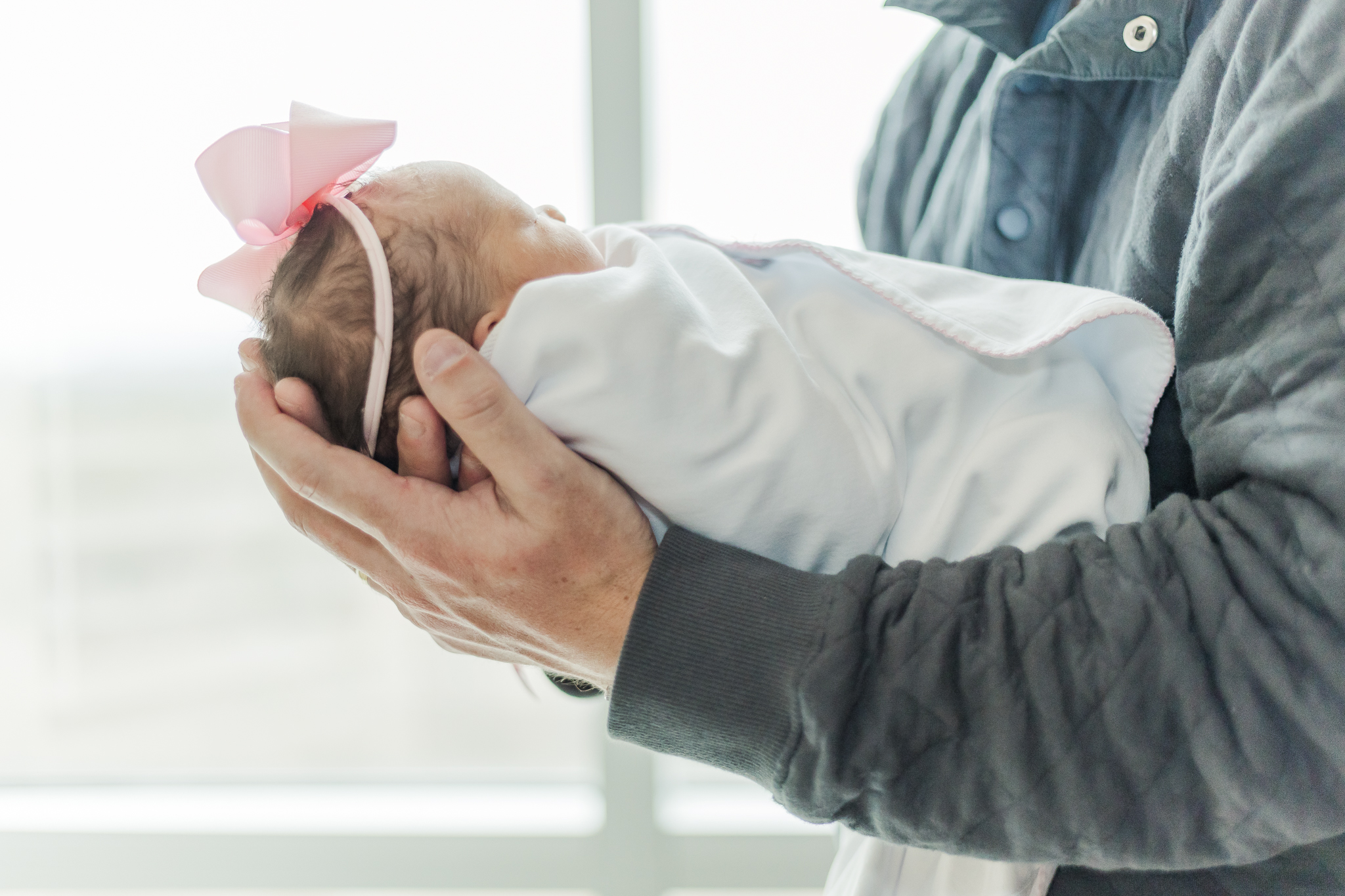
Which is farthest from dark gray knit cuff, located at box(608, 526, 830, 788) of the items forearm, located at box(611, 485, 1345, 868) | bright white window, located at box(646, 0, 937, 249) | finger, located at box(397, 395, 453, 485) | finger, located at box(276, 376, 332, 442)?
bright white window, located at box(646, 0, 937, 249)

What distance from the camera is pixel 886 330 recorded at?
0.68 m

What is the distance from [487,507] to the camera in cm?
62

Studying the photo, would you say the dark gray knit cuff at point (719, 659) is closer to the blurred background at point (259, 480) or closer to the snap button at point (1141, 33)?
the snap button at point (1141, 33)

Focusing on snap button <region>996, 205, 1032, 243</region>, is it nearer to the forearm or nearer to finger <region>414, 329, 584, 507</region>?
the forearm

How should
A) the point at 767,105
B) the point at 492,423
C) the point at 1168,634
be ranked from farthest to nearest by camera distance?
1. the point at 767,105
2. the point at 492,423
3. the point at 1168,634

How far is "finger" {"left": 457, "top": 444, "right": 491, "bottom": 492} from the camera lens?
0.68m

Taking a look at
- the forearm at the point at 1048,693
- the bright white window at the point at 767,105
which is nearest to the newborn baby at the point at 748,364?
the forearm at the point at 1048,693

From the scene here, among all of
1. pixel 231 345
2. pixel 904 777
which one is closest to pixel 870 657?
pixel 904 777

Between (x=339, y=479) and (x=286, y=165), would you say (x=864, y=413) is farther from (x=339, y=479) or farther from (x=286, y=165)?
(x=286, y=165)

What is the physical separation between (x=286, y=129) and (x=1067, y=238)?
0.68 meters

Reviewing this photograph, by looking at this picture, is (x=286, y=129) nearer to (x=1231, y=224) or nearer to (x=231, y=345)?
(x=1231, y=224)

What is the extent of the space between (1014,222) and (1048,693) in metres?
0.46

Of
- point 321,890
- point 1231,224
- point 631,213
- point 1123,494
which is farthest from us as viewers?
point 321,890

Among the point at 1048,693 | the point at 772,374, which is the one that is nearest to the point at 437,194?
the point at 772,374
